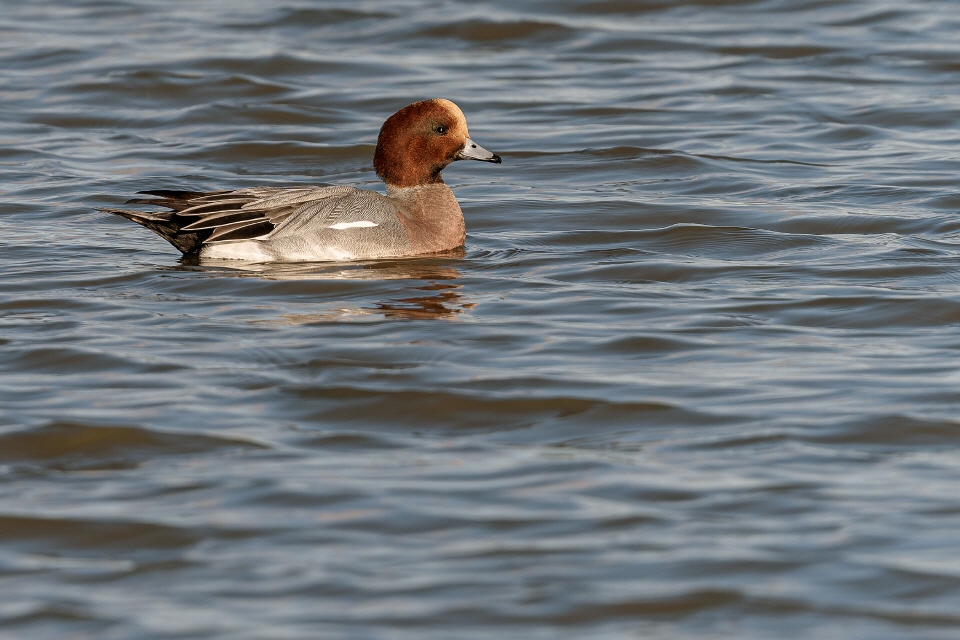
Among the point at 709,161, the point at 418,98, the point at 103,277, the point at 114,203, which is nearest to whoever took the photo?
the point at 103,277

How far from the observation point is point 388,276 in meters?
8.75

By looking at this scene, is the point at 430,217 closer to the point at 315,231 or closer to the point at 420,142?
the point at 420,142

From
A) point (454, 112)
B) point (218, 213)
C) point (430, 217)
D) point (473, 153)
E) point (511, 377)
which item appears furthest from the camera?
point (473, 153)

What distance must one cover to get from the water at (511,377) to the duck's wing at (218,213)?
216 mm

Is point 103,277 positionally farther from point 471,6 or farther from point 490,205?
point 471,6

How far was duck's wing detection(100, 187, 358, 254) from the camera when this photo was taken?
885cm

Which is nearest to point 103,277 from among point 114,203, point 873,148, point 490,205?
point 114,203

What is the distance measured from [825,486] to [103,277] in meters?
4.59

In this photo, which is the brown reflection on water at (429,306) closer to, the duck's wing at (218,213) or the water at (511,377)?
the water at (511,377)

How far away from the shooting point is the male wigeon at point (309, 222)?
29.1 feet

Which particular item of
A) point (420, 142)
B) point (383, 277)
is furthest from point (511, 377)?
point (420, 142)

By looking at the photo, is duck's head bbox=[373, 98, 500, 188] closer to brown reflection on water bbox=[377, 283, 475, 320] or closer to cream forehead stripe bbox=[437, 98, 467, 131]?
cream forehead stripe bbox=[437, 98, 467, 131]

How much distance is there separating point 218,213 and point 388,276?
102cm

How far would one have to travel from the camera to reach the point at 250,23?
16453 mm
